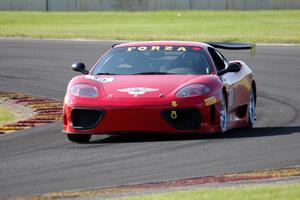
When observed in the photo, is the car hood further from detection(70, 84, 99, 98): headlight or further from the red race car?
detection(70, 84, 99, 98): headlight

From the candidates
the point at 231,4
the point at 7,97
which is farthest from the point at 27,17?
the point at 7,97

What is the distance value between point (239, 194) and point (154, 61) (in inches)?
195

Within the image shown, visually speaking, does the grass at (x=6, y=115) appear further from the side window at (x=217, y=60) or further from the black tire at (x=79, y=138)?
the side window at (x=217, y=60)

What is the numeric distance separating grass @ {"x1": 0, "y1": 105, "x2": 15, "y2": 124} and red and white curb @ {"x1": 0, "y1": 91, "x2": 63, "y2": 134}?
0.33 m

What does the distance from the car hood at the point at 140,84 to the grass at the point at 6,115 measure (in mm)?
2465

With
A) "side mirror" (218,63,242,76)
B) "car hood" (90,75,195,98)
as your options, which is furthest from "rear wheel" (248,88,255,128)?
"car hood" (90,75,195,98)

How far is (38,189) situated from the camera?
8.27 m

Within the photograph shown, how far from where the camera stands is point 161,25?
4091 cm

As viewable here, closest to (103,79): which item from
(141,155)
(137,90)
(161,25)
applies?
(137,90)

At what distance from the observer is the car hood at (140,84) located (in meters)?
11.3

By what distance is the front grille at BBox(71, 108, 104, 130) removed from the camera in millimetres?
11273

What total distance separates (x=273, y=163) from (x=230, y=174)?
2.53ft

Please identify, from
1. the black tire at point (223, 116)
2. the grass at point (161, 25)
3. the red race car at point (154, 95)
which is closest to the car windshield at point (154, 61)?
the red race car at point (154, 95)

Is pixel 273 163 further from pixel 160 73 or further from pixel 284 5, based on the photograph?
pixel 284 5
